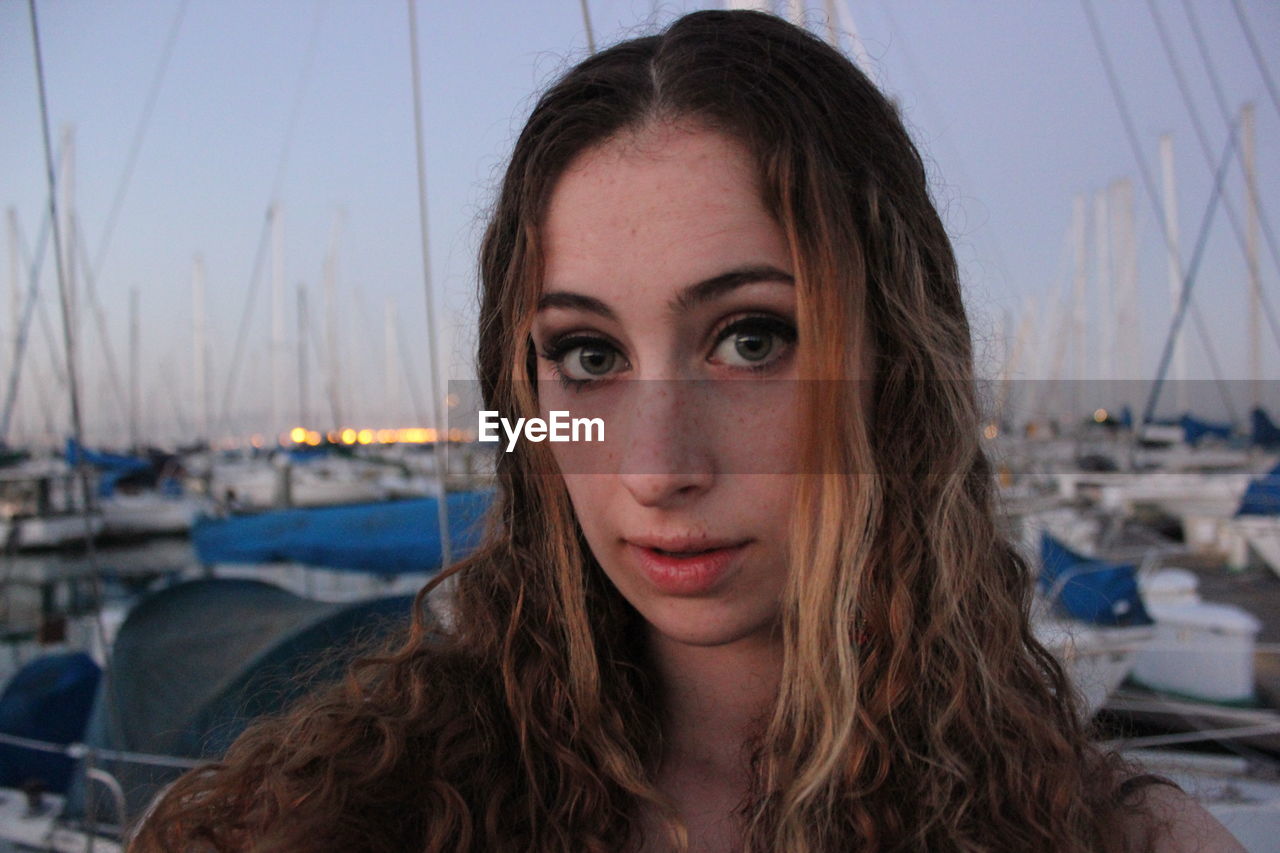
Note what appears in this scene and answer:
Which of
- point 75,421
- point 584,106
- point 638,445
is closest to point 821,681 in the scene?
point 638,445

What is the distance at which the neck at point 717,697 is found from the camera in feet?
4.20

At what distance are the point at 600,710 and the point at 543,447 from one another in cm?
45

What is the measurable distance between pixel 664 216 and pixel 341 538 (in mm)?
6511

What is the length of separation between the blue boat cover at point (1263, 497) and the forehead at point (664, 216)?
10.9 m

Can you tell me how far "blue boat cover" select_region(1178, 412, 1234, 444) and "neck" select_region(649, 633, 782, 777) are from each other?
780 inches

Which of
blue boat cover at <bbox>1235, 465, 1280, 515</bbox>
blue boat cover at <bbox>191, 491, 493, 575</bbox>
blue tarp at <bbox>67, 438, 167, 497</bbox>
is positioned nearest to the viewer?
blue boat cover at <bbox>191, 491, 493, 575</bbox>

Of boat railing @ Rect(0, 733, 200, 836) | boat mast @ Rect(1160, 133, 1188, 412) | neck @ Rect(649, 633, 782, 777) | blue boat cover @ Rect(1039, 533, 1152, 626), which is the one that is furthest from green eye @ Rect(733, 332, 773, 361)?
boat mast @ Rect(1160, 133, 1188, 412)

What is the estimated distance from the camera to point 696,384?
116cm

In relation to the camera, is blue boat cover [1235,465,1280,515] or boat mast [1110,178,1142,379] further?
boat mast [1110,178,1142,379]

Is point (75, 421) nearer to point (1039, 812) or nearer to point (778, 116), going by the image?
point (778, 116)

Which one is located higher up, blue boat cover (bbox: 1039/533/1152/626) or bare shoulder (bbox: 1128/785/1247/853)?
bare shoulder (bbox: 1128/785/1247/853)

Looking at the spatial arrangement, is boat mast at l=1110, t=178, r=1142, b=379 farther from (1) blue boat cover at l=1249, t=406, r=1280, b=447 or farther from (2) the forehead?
(2) the forehead

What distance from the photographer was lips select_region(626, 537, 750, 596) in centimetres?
113

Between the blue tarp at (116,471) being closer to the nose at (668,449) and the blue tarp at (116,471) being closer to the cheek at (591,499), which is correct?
the cheek at (591,499)
